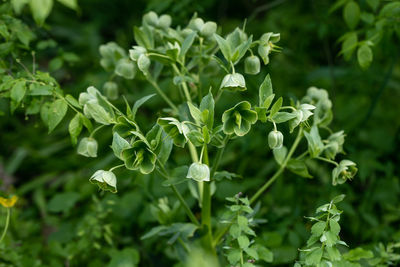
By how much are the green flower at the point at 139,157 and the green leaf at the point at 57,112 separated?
0.82 feet

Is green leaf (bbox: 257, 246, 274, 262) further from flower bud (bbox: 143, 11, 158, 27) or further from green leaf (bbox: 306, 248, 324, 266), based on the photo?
flower bud (bbox: 143, 11, 158, 27)

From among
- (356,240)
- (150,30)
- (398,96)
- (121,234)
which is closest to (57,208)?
(121,234)

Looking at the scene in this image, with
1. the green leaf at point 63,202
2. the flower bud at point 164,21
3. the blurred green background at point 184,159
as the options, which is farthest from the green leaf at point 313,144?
the green leaf at point 63,202

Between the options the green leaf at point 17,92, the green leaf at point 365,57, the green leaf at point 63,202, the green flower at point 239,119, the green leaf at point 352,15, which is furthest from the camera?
the green leaf at point 63,202

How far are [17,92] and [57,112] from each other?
0.35ft

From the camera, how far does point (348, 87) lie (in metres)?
2.43

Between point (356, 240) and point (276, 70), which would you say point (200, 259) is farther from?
point (276, 70)

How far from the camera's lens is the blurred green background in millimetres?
1665

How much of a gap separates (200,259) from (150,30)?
63 cm

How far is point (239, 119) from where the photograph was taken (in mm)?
1032

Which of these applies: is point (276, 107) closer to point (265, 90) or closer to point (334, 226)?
point (265, 90)

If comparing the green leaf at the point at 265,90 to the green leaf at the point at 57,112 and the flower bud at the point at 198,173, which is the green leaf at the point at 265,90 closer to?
the flower bud at the point at 198,173

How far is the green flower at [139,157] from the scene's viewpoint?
102 centimetres

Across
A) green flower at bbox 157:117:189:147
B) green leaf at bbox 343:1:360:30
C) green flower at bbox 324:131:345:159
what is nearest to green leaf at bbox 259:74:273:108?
green flower at bbox 157:117:189:147
